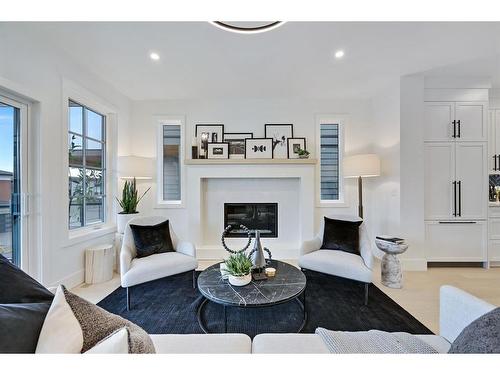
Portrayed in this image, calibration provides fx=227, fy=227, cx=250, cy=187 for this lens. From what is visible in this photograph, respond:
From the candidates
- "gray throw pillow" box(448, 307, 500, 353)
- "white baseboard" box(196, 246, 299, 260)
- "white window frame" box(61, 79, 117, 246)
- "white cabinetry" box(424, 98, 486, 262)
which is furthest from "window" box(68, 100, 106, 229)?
"white cabinetry" box(424, 98, 486, 262)

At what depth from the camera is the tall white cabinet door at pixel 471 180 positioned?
3.20 meters

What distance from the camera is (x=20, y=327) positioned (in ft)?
2.26

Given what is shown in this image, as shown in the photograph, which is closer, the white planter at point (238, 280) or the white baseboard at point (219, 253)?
the white planter at point (238, 280)

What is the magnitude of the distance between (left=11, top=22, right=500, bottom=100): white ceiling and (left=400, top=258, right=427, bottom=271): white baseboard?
8.44 ft

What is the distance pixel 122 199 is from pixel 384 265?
12.2 ft

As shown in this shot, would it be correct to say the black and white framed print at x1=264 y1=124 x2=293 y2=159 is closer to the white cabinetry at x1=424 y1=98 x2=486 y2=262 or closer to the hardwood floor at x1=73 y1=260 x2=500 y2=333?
the white cabinetry at x1=424 y1=98 x2=486 y2=262

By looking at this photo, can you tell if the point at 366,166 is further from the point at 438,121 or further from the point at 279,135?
the point at 279,135

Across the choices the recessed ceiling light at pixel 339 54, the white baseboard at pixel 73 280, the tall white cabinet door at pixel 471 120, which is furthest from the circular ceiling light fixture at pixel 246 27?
the tall white cabinet door at pixel 471 120

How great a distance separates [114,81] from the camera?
3.21 meters

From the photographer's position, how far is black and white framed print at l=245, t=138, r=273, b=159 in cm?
386

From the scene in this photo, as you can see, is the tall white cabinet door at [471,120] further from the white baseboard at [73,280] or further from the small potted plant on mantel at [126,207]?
the white baseboard at [73,280]

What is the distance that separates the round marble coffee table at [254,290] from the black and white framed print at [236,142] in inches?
86.6
